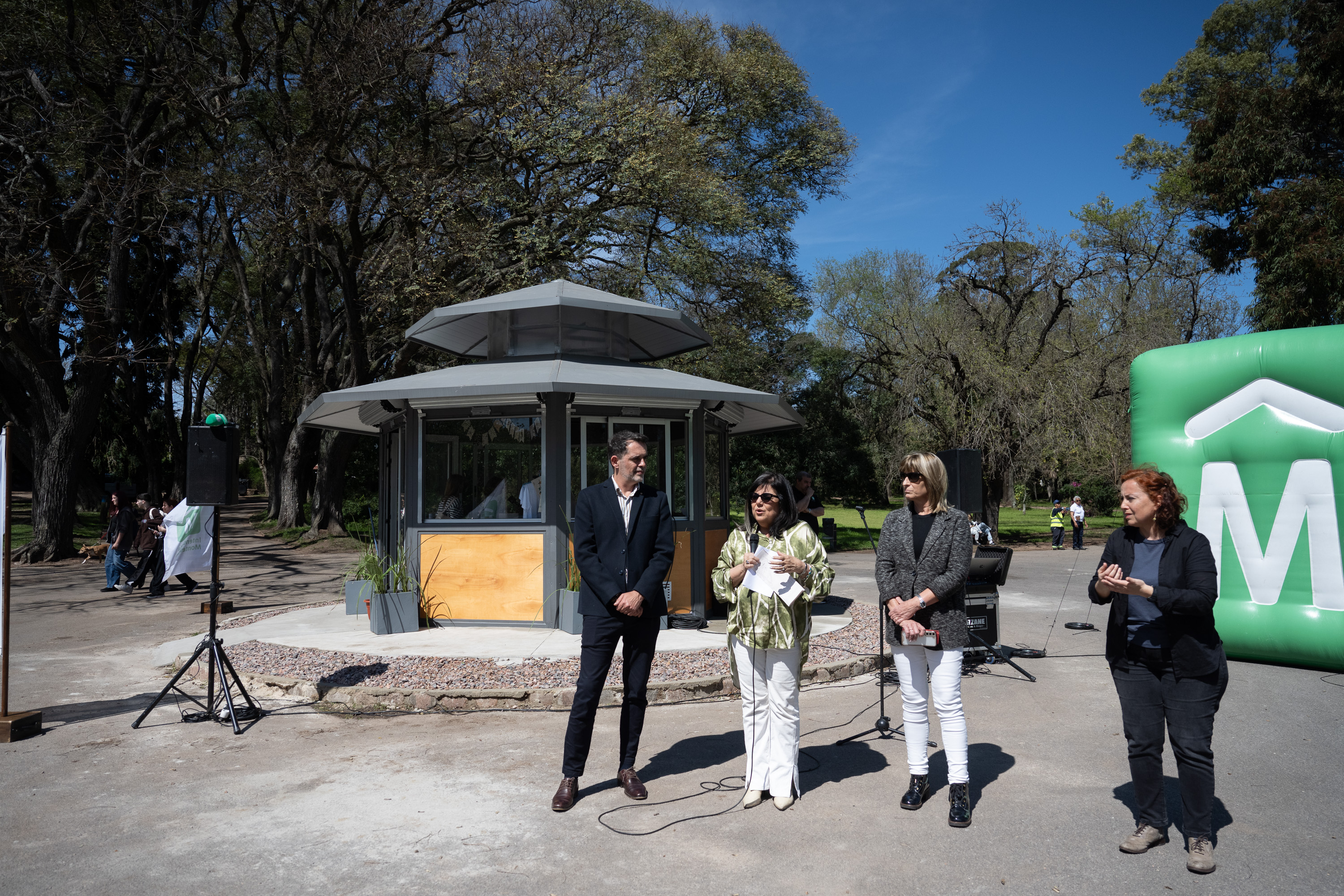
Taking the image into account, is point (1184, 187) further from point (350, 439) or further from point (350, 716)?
point (350, 716)

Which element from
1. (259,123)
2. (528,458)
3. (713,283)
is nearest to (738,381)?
(713,283)

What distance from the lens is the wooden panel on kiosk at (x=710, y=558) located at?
36.4ft

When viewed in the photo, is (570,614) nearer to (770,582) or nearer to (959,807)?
(770,582)

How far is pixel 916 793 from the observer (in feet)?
15.2

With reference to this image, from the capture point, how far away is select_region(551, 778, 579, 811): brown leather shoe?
4621 mm

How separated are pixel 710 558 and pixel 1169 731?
300 inches

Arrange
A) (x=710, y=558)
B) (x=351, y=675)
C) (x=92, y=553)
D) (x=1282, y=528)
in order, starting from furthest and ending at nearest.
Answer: (x=92, y=553)
(x=710, y=558)
(x=1282, y=528)
(x=351, y=675)

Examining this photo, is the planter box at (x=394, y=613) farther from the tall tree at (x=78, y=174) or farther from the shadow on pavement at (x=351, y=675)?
the tall tree at (x=78, y=174)

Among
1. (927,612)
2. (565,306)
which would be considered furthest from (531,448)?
(927,612)

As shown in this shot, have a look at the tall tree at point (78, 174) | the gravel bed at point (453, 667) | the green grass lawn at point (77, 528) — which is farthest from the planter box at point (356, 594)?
the green grass lawn at point (77, 528)

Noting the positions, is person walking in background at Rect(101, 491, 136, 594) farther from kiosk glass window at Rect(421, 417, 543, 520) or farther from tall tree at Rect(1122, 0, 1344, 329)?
tall tree at Rect(1122, 0, 1344, 329)

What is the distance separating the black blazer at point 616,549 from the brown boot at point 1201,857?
265 centimetres

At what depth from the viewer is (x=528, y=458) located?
1040cm

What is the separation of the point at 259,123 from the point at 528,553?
1624 centimetres
